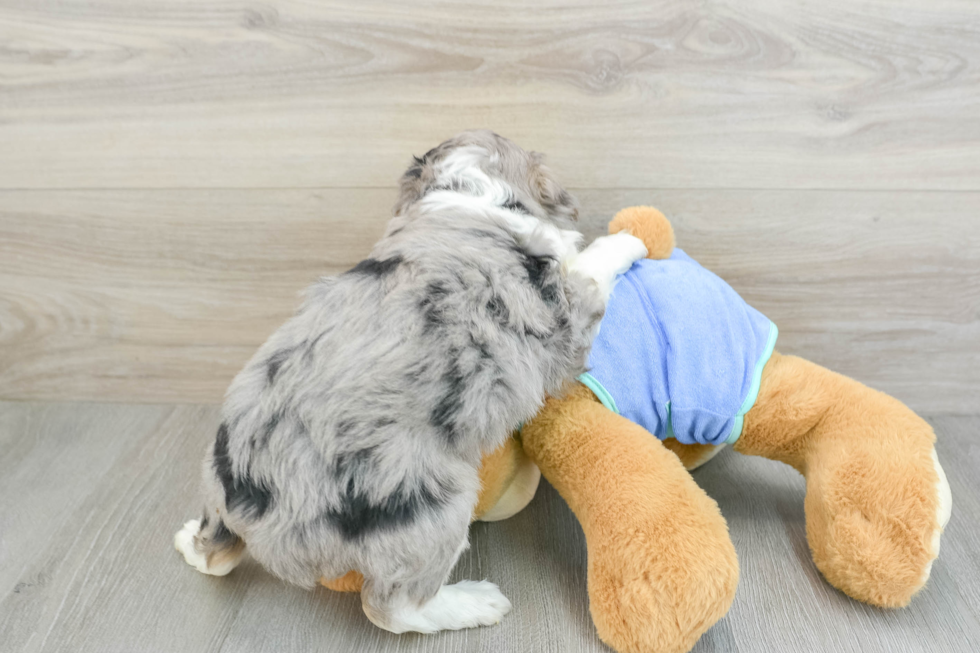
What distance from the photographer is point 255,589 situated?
126 centimetres

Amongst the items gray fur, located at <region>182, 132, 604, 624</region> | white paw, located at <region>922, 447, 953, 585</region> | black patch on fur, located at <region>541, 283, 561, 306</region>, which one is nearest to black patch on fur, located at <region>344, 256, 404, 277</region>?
gray fur, located at <region>182, 132, 604, 624</region>

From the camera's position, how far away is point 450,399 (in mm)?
983

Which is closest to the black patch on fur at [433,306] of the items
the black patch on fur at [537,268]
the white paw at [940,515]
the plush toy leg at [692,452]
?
the black patch on fur at [537,268]

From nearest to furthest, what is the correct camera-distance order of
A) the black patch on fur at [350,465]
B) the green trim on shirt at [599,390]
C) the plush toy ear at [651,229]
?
the black patch on fur at [350,465] → the green trim on shirt at [599,390] → the plush toy ear at [651,229]

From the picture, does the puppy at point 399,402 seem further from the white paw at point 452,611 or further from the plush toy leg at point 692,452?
the plush toy leg at point 692,452

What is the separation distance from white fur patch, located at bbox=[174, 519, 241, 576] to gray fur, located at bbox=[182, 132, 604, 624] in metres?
0.22

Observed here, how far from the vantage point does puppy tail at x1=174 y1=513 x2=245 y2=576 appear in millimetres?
1166

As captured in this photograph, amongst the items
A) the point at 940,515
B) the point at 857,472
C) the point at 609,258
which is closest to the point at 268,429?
the point at 609,258

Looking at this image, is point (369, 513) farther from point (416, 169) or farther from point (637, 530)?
point (416, 169)

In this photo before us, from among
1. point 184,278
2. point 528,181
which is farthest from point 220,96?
point 528,181

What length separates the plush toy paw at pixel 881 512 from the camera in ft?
3.53

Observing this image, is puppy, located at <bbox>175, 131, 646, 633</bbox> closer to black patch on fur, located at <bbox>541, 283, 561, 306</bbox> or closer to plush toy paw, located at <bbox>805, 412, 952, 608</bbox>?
black patch on fur, located at <bbox>541, 283, 561, 306</bbox>

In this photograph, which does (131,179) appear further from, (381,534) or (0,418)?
(381,534)

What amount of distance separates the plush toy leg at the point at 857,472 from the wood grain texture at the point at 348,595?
10 centimetres
